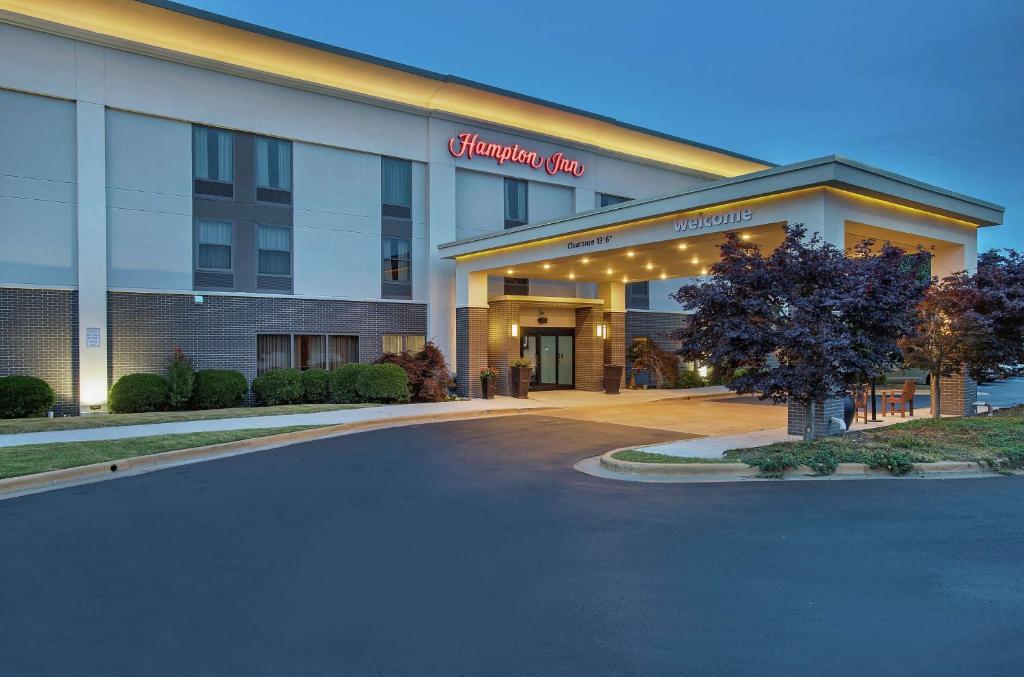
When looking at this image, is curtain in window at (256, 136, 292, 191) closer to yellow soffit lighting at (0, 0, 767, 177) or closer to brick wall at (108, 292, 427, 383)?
yellow soffit lighting at (0, 0, 767, 177)

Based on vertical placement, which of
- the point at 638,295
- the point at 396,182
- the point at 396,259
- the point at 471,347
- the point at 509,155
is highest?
the point at 509,155

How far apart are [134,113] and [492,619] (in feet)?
68.8

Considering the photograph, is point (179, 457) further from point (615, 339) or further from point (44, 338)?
point (615, 339)

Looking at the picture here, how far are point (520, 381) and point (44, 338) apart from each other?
1463 cm

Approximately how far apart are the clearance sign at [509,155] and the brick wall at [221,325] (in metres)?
6.53

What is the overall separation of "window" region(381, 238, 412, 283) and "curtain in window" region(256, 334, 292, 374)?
4.24 metres

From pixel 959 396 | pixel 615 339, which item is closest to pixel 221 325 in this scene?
pixel 615 339

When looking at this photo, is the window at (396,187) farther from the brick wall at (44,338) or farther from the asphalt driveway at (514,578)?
the asphalt driveway at (514,578)

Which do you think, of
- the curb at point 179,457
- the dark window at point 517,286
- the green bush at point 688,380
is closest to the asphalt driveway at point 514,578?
the curb at point 179,457

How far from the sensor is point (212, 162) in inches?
866

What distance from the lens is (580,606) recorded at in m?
5.38

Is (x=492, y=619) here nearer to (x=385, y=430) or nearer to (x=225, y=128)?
(x=385, y=430)

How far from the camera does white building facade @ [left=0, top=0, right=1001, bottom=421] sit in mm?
19266

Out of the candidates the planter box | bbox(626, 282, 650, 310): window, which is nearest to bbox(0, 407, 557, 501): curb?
the planter box
